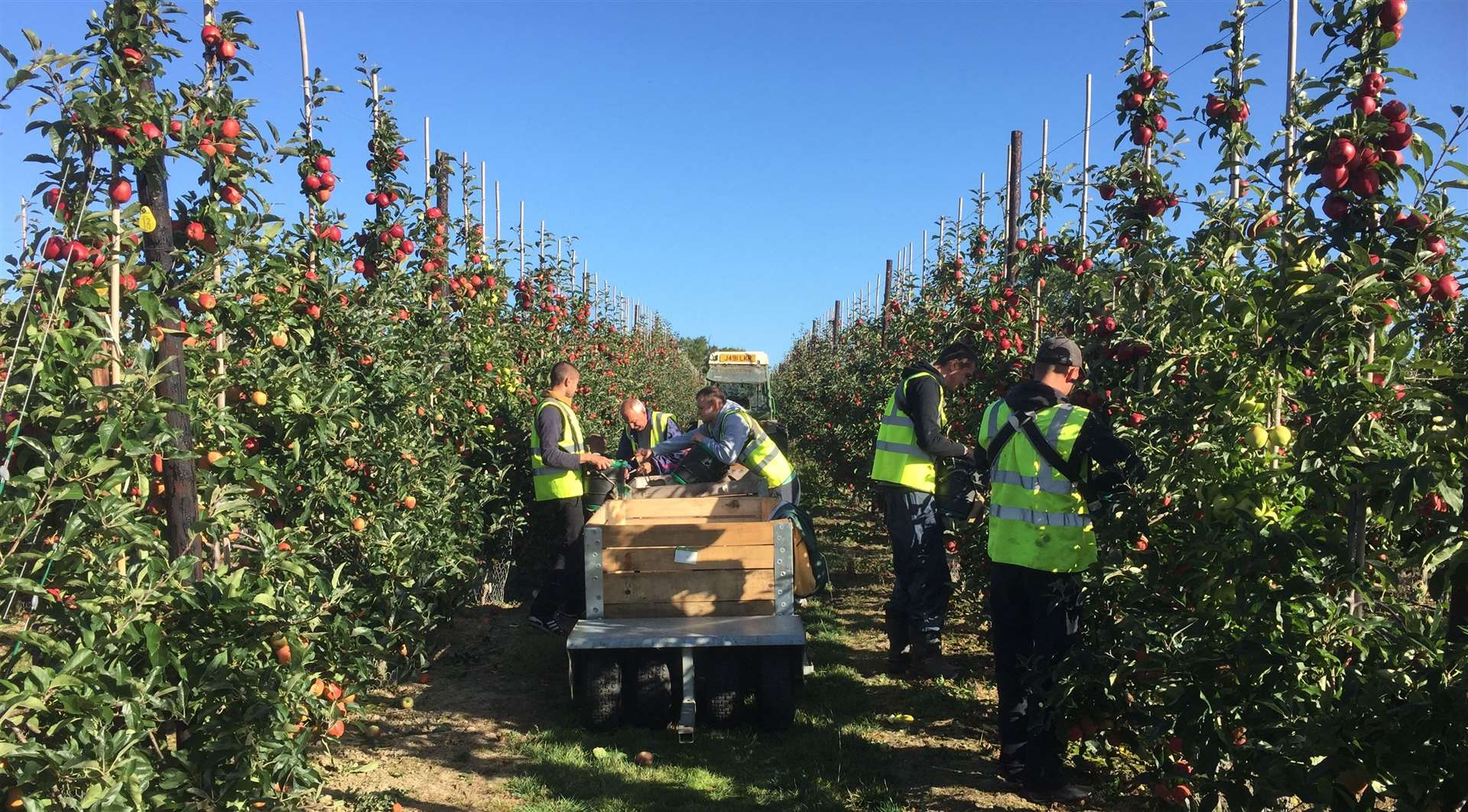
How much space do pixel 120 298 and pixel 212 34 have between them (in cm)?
112

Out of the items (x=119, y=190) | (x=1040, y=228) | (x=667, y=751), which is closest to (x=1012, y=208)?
(x=1040, y=228)

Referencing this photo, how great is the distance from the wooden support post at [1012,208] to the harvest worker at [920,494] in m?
1.66

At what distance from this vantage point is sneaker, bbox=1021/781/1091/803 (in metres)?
3.88

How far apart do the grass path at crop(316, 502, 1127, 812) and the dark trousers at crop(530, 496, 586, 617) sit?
402 millimetres

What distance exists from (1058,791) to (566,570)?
368 cm

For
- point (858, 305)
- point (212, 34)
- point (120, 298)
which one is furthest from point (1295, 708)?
point (858, 305)

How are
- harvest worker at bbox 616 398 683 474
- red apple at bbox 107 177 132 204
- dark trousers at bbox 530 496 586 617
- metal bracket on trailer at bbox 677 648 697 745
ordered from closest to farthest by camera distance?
red apple at bbox 107 177 132 204 → metal bracket on trailer at bbox 677 648 697 745 → dark trousers at bbox 530 496 586 617 → harvest worker at bbox 616 398 683 474

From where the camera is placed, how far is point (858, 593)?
8016 mm

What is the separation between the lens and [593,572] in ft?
16.1

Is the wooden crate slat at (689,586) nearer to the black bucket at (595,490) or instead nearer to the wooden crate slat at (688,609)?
the wooden crate slat at (688,609)

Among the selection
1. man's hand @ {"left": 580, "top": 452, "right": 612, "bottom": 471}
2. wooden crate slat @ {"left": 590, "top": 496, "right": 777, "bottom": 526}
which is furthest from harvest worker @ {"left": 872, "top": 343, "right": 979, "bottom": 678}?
man's hand @ {"left": 580, "top": 452, "right": 612, "bottom": 471}

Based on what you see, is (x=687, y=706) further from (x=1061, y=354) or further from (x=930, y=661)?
(x=1061, y=354)

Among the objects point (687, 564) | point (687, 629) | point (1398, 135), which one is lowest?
point (687, 629)

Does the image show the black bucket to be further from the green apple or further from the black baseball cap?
the green apple
